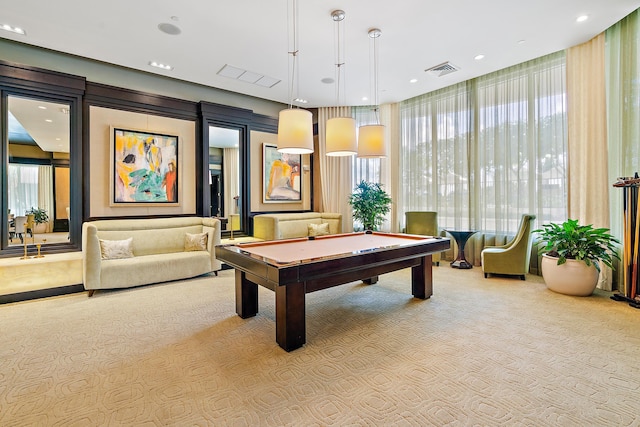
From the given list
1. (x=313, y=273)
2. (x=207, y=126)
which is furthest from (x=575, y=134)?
(x=207, y=126)

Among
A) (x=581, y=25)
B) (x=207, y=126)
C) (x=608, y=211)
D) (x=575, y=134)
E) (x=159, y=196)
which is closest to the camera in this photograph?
(x=581, y=25)

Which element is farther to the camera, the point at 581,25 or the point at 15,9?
the point at 581,25

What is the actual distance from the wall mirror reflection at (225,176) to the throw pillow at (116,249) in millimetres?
1710

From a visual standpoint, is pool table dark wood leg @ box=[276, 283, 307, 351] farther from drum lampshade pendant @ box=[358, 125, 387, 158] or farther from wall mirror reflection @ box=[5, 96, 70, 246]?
wall mirror reflection @ box=[5, 96, 70, 246]

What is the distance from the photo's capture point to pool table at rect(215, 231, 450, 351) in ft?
7.80

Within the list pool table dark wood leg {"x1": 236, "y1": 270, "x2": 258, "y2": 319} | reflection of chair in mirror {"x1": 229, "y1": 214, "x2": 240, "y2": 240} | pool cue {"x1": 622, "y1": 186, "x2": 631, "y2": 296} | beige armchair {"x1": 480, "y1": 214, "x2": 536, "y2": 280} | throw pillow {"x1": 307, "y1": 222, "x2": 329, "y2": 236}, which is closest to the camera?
pool table dark wood leg {"x1": 236, "y1": 270, "x2": 258, "y2": 319}

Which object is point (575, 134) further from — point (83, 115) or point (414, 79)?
point (83, 115)

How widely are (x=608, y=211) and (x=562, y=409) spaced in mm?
3513

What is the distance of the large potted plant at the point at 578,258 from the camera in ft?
12.0

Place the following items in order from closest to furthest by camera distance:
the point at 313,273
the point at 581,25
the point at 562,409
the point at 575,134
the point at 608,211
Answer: the point at 562,409 → the point at 313,273 → the point at 581,25 → the point at 608,211 → the point at 575,134

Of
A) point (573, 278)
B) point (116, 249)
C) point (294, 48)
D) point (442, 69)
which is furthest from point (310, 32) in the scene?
point (573, 278)

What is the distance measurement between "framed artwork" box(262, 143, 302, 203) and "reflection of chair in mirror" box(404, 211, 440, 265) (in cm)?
264

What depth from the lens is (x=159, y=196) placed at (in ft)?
17.4

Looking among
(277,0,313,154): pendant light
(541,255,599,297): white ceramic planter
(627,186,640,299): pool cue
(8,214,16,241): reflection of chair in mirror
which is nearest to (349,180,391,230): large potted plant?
(541,255,599,297): white ceramic planter
